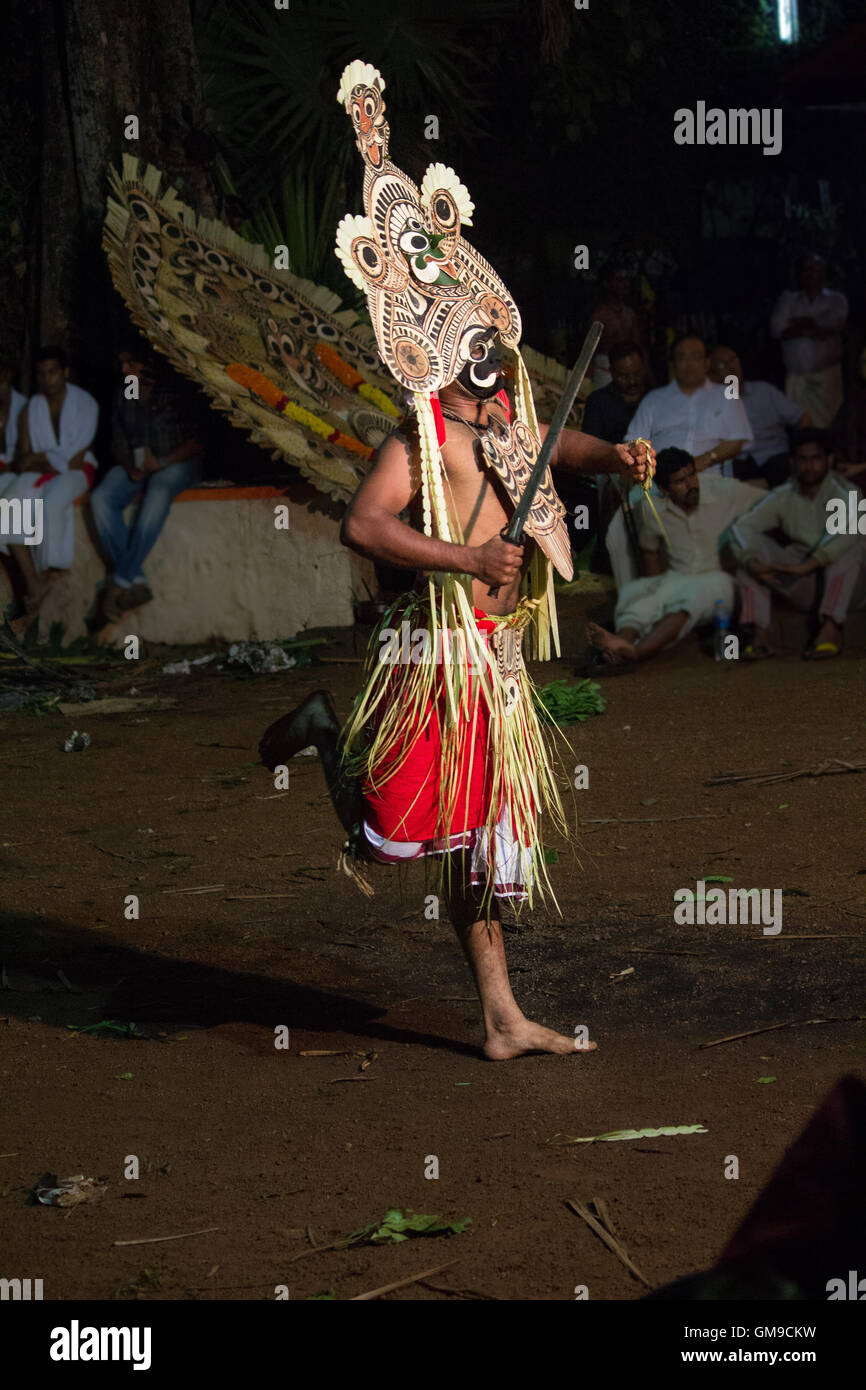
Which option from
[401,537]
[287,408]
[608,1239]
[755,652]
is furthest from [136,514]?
[608,1239]

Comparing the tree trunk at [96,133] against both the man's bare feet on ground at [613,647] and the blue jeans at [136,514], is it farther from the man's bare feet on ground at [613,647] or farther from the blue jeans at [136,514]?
the man's bare feet on ground at [613,647]

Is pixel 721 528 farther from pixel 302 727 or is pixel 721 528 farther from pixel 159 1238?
pixel 159 1238

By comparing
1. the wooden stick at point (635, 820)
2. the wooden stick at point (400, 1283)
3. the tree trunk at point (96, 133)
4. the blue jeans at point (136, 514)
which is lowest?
the wooden stick at point (400, 1283)

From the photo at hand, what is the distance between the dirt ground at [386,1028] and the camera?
3.00m

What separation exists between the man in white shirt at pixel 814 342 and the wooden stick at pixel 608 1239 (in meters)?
8.55

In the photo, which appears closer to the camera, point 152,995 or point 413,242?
point 413,242

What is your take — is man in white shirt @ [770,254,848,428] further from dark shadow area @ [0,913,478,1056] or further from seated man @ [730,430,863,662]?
dark shadow area @ [0,913,478,1056]

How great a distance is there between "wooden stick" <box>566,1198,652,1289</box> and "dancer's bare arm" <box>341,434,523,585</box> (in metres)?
1.34

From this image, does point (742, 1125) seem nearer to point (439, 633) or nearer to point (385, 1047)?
point (385, 1047)

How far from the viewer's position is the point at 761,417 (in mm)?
10133

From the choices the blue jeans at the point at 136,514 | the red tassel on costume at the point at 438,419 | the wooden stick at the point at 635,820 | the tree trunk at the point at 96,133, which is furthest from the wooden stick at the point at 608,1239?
the tree trunk at the point at 96,133

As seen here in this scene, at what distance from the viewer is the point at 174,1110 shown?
367 centimetres

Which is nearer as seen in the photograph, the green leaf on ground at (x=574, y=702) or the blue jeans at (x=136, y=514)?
the green leaf on ground at (x=574, y=702)

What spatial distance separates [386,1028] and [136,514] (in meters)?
6.90
